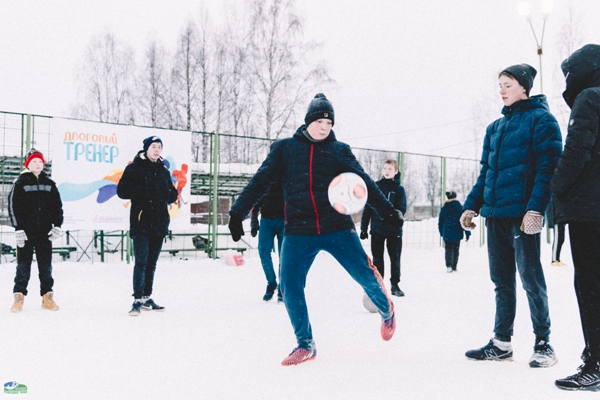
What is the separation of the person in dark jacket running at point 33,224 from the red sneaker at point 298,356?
10.2 ft

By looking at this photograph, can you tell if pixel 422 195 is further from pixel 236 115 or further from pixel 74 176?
pixel 74 176

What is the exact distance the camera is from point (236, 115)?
2106 centimetres

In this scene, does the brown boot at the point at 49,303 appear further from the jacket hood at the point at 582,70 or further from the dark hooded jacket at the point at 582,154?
the jacket hood at the point at 582,70

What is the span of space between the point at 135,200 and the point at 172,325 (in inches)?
56.8

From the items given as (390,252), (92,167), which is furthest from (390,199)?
(92,167)

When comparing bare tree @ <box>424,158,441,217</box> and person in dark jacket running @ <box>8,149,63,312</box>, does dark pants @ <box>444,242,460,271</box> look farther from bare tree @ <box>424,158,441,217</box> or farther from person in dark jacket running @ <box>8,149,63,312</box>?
person in dark jacket running @ <box>8,149,63,312</box>

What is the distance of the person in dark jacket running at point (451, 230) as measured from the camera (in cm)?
941

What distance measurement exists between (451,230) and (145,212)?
6.19 m

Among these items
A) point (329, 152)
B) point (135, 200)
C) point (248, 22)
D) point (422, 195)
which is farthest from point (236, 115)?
point (329, 152)

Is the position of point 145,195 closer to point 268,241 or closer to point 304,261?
point 268,241

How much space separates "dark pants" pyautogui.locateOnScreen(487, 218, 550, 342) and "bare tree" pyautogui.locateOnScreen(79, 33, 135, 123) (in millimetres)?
22501

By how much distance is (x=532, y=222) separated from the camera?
10.00 feet

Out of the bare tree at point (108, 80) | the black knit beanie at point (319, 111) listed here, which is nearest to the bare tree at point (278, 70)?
the bare tree at point (108, 80)

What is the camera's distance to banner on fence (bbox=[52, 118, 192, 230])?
8.19 metres
